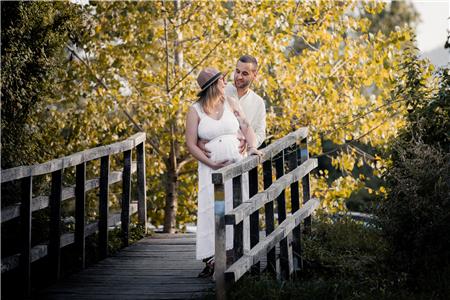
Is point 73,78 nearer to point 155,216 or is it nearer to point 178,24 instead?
point 178,24

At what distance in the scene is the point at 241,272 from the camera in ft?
19.8

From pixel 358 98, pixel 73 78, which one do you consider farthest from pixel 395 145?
pixel 73 78

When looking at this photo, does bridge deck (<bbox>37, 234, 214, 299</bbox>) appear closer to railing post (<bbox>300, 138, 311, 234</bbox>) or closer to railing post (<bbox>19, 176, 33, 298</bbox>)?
railing post (<bbox>19, 176, 33, 298</bbox>)

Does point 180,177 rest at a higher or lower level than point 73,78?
lower

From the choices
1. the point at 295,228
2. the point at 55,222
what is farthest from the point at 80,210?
the point at 295,228

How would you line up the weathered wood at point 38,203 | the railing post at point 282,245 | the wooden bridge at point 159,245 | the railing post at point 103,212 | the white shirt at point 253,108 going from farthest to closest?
the railing post at point 103,212 < the white shirt at point 253,108 < the railing post at point 282,245 < the weathered wood at point 38,203 < the wooden bridge at point 159,245

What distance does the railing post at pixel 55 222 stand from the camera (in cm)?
711

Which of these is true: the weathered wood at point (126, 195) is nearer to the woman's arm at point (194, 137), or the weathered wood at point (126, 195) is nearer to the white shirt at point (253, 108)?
the white shirt at point (253, 108)

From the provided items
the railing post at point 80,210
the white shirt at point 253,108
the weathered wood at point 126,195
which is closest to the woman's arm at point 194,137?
the white shirt at point 253,108

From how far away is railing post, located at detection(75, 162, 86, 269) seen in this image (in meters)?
7.65

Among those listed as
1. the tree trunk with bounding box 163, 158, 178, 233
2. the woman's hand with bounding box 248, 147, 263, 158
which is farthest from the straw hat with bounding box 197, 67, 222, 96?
the tree trunk with bounding box 163, 158, 178, 233

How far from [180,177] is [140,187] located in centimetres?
439

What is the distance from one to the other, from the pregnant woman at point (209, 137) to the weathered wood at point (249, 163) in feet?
0.41

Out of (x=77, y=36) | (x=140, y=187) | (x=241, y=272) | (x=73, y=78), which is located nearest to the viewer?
(x=241, y=272)
